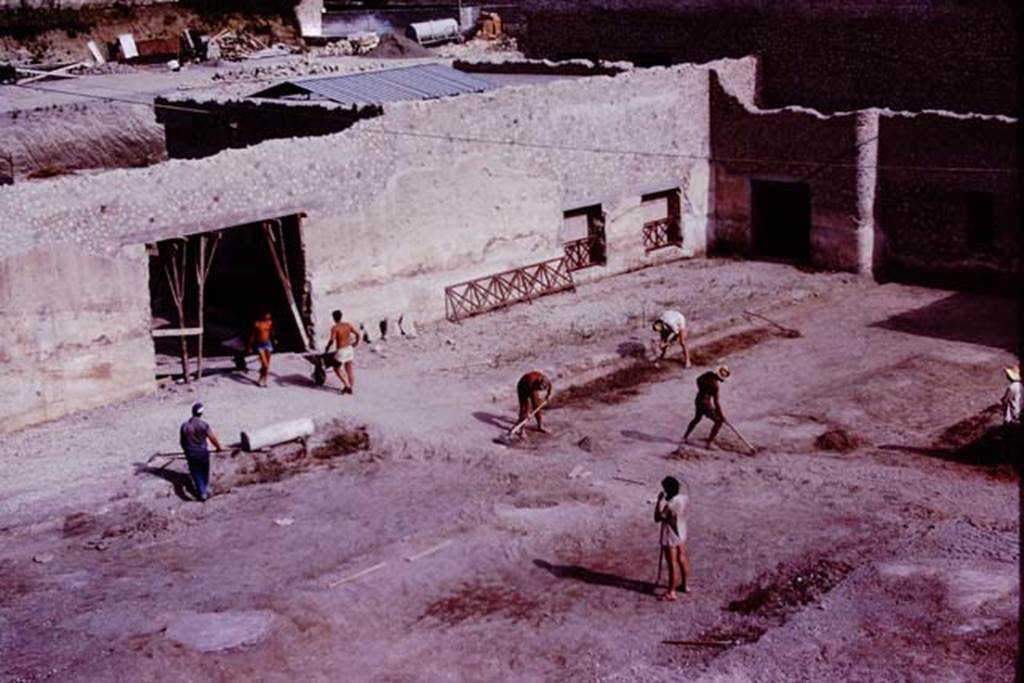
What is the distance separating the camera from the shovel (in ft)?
62.2

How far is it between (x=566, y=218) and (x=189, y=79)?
43.0ft

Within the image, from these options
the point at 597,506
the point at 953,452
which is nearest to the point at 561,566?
the point at 597,506

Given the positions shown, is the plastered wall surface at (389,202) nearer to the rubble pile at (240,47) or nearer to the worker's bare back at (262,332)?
the worker's bare back at (262,332)

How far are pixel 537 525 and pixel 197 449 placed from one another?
4.14 meters

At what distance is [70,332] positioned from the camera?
19391 mm

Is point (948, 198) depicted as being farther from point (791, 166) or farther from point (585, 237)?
point (585, 237)

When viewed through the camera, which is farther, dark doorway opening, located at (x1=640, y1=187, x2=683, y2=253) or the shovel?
dark doorway opening, located at (x1=640, y1=187, x2=683, y2=253)

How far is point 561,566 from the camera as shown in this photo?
15484mm

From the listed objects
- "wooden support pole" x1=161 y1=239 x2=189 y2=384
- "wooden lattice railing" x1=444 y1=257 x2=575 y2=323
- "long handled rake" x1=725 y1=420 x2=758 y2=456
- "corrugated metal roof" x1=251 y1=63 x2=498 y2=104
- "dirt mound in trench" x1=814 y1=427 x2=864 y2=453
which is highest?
"corrugated metal roof" x1=251 y1=63 x2=498 y2=104

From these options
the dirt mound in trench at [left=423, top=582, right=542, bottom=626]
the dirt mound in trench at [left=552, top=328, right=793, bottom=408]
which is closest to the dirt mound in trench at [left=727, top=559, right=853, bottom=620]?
the dirt mound in trench at [left=423, top=582, right=542, bottom=626]

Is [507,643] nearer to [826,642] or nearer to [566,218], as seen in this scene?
[826,642]

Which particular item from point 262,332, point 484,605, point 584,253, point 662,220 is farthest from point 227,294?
point 484,605

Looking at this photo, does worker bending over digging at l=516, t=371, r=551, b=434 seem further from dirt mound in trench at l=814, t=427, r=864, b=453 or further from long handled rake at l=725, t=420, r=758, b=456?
dirt mound in trench at l=814, t=427, r=864, b=453

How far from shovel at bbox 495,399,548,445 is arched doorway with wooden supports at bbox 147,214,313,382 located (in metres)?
4.60
